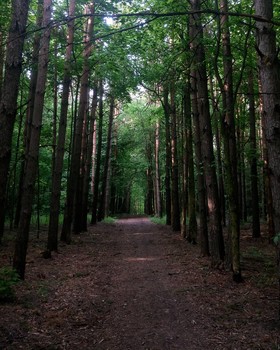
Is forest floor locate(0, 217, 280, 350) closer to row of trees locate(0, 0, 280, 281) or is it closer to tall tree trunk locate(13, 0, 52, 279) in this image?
tall tree trunk locate(13, 0, 52, 279)

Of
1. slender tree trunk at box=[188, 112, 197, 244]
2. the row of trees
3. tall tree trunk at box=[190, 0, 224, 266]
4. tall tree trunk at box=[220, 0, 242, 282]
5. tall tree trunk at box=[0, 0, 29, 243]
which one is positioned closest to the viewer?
the row of trees

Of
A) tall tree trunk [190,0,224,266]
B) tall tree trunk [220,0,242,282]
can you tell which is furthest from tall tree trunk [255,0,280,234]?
tall tree trunk [190,0,224,266]

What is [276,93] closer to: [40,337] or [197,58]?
[40,337]

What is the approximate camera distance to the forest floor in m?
4.93

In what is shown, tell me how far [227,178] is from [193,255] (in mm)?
4491

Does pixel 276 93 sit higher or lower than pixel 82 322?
higher

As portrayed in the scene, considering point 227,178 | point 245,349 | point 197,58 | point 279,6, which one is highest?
point 279,6

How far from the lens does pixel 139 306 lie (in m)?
6.48

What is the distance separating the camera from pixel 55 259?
1069cm

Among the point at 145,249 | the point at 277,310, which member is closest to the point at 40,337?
the point at 277,310

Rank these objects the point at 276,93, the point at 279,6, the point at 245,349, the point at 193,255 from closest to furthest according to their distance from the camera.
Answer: the point at 276,93 < the point at 245,349 < the point at 279,6 < the point at 193,255

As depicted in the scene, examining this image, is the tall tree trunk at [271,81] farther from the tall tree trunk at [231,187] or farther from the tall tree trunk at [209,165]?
the tall tree trunk at [209,165]

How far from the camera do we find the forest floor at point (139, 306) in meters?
4.93

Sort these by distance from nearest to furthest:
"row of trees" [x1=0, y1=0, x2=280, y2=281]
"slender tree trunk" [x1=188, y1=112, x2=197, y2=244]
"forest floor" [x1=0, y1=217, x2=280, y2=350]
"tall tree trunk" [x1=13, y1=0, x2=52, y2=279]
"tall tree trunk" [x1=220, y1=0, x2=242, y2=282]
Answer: "row of trees" [x1=0, y1=0, x2=280, y2=281]
"forest floor" [x1=0, y1=217, x2=280, y2=350]
"tall tree trunk" [x1=13, y1=0, x2=52, y2=279]
"tall tree trunk" [x1=220, y1=0, x2=242, y2=282]
"slender tree trunk" [x1=188, y1=112, x2=197, y2=244]
